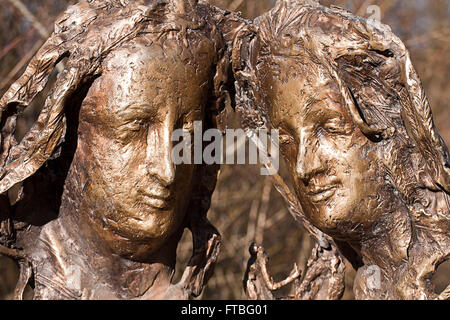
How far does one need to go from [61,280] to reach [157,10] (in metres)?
0.71

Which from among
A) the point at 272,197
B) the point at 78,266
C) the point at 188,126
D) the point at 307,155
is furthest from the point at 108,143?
the point at 272,197

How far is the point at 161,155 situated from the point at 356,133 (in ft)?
1.51

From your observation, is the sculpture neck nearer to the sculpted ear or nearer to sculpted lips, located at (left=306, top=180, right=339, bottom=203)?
sculpted lips, located at (left=306, top=180, right=339, bottom=203)

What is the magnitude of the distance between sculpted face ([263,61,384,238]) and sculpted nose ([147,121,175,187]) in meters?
0.30

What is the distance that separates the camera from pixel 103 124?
153 cm

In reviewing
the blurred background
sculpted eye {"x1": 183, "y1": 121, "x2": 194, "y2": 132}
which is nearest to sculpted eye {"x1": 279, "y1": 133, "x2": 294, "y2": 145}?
sculpted eye {"x1": 183, "y1": 121, "x2": 194, "y2": 132}

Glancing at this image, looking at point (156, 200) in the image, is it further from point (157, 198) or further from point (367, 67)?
point (367, 67)

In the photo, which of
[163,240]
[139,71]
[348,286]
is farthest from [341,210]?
[348,286]

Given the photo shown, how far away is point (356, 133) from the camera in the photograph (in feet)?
5.24

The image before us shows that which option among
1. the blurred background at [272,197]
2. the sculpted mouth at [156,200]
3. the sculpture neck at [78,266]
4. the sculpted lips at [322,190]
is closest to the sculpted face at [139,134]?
the sculpted mouth at [156,200]

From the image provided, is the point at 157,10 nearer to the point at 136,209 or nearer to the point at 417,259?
the point at 136,209

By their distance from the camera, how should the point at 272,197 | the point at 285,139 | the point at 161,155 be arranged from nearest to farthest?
1. the point at 161,155
2. the point at 285,139
3. the point at 272,197

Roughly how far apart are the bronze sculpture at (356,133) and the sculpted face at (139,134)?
20cm

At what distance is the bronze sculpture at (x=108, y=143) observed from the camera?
1513 mm
